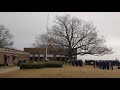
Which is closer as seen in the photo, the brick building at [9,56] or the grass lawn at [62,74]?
the grass lawn at [62,74]

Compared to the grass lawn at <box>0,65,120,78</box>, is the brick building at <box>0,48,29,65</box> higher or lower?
higher

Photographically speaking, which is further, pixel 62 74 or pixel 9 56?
pixel 9 56

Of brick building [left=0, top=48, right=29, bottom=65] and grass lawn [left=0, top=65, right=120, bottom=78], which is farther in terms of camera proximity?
brick building [left=0, top=48, right=29, bottom=65]

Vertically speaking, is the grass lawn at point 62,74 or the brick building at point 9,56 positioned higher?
the brick building at point 9,56

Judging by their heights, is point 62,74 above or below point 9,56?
below
